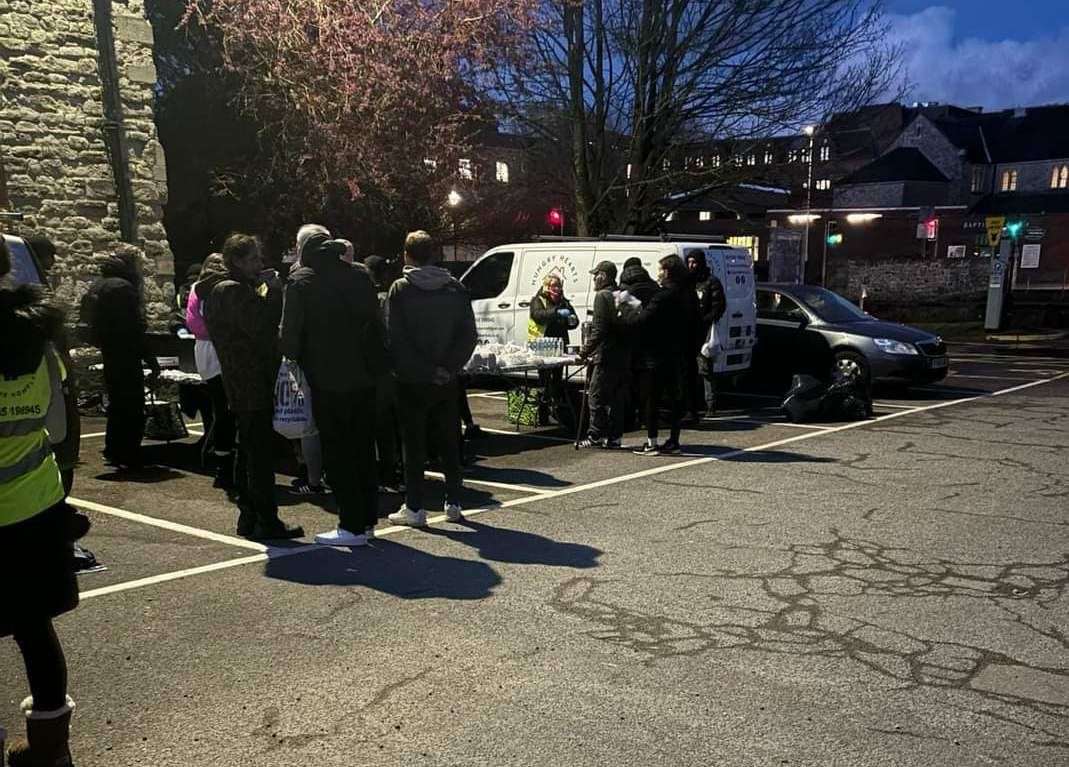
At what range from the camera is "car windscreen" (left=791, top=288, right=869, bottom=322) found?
13.4 meters

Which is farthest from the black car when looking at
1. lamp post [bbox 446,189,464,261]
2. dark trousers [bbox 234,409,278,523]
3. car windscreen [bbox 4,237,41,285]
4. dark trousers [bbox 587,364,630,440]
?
lamp post [bbox 446,189,464,261]

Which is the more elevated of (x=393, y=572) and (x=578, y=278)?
(x=578, y=278)

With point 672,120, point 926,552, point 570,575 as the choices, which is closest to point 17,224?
point 570,575

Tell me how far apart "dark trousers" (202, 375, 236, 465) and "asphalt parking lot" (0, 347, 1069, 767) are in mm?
326

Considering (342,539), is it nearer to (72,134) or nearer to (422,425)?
(422,425)

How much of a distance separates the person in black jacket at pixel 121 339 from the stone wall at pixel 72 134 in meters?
3.73

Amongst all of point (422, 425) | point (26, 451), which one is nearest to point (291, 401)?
point (422, 425)

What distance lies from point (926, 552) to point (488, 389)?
9.39 metres

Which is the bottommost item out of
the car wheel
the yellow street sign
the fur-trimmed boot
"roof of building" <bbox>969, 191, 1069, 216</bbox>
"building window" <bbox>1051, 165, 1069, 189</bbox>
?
the fur-trimmed boot

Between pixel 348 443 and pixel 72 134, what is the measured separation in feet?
27.7

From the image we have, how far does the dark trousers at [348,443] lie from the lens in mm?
5578

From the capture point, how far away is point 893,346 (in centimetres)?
1259

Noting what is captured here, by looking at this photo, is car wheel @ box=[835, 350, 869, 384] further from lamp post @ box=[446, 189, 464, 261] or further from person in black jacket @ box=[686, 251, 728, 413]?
lamp post @ box=[446, 189, 464, 261]

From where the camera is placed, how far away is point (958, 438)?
9.65 m
